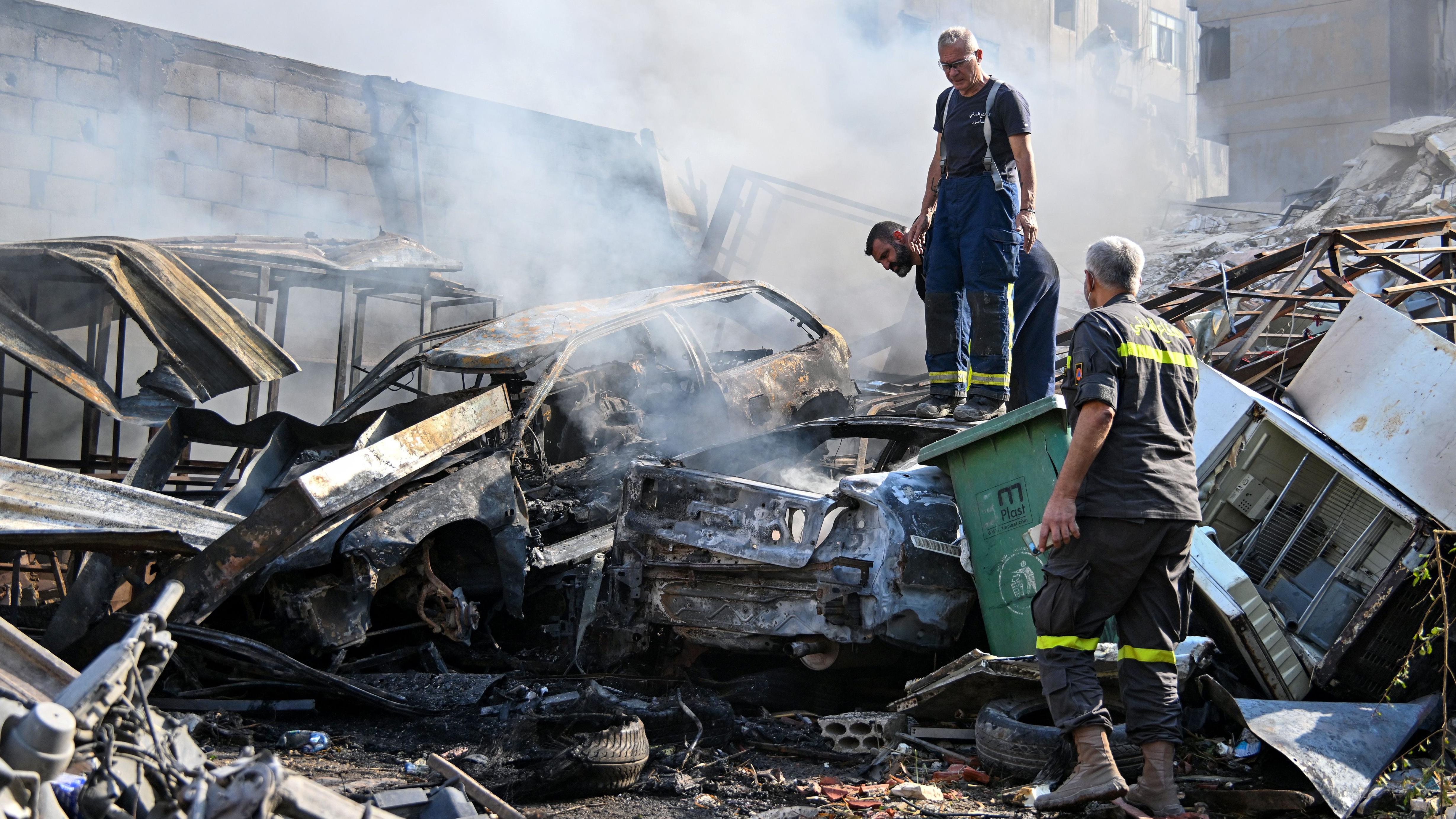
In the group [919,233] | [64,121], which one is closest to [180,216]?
[64,121]

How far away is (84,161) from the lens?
31.6 ft

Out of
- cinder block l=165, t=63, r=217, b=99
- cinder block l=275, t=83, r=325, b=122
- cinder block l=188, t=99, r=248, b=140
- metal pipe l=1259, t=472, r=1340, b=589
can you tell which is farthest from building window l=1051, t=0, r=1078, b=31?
metal pipe l=1259, t=472, r=1340, b=589

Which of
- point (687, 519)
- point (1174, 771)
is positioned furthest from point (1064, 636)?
point (687, 519)

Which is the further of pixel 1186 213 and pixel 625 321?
pixel 1186 213

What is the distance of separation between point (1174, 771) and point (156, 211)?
390 inches

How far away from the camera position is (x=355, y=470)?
4.29 m

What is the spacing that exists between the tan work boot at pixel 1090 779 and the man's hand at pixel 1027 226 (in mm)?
2667

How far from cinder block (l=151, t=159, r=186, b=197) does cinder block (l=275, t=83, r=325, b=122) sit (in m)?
1.17

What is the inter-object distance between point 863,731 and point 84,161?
9.17 meters

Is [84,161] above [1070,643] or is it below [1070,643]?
above

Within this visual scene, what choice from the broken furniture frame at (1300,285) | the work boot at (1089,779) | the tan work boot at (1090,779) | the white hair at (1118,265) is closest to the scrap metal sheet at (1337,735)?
the work boot at (1089,779)

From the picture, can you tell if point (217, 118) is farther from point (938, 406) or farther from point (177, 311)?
point (938, 406)

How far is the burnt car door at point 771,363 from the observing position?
6.10 m

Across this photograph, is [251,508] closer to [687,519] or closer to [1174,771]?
[687,519]
